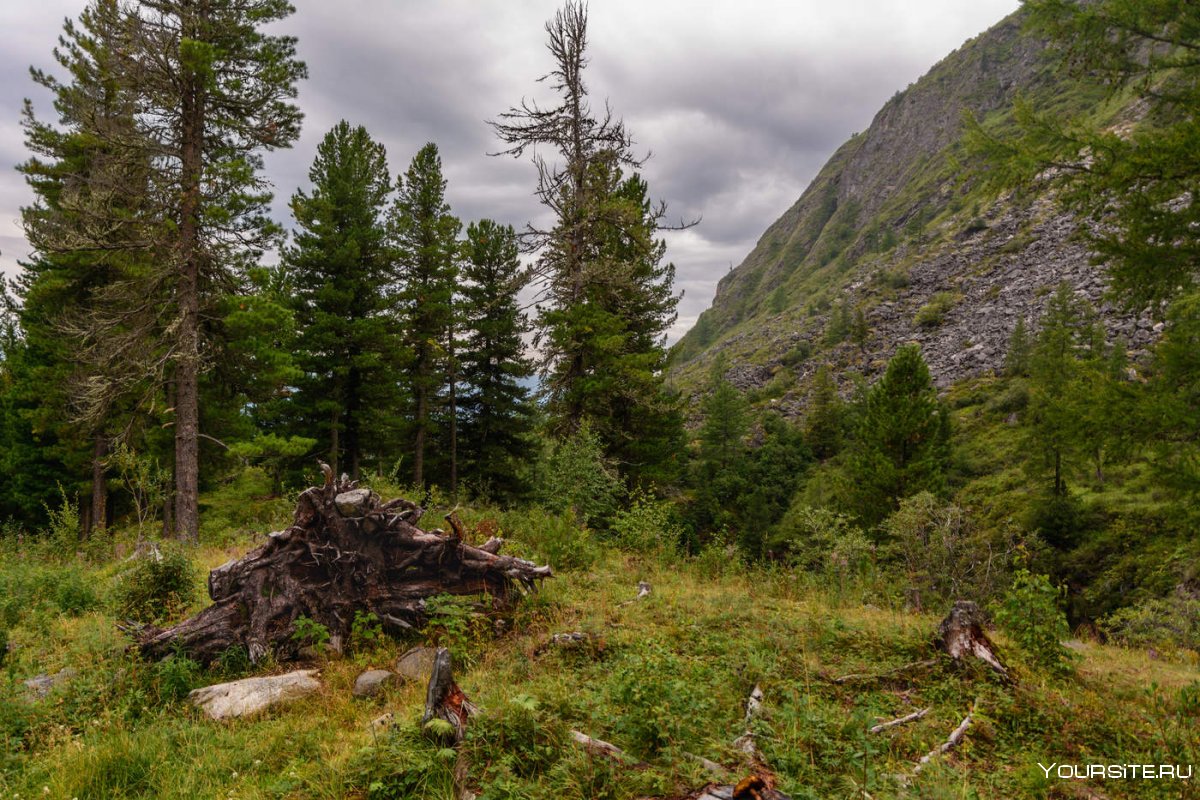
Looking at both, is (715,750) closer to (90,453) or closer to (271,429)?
(271,429)

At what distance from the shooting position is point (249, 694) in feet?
16.3

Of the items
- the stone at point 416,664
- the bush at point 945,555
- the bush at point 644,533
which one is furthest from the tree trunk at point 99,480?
the bush at point 945,555

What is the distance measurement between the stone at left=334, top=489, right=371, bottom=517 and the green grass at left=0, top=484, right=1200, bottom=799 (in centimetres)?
161

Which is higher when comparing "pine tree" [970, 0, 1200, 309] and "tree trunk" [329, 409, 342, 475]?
"pine tree" [970, 0, 1200, 309]

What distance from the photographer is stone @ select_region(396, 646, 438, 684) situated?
5325mm

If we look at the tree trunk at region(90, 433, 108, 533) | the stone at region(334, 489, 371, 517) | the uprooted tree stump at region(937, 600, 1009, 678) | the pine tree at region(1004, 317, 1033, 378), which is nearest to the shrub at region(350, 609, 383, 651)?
the stone at region(334, 489, 371, 517)

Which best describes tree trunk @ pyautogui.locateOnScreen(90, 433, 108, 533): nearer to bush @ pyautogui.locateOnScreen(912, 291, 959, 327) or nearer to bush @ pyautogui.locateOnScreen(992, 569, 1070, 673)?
bush @ pyautogui.locateOnScreen(992, 569, 1070, 673)

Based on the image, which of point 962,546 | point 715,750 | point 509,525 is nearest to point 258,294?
point 509,525

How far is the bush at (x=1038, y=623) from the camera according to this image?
5168 mm

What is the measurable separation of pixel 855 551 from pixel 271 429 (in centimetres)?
2104

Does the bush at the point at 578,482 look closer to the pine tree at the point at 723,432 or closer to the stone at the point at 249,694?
the stone at the point at 249,694

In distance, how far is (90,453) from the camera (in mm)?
20141

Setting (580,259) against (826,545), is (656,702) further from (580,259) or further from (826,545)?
(826,545)

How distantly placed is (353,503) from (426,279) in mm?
18380
